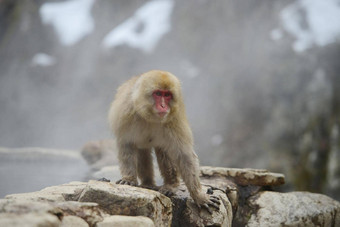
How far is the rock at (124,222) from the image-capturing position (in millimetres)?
2302

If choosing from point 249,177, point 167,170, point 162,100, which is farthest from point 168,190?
point 249,177

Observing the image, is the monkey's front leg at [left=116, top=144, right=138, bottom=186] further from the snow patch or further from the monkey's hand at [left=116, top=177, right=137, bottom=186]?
the snow patch

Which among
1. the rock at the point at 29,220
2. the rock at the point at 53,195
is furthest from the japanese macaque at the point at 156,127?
the rock at the point at 29,220

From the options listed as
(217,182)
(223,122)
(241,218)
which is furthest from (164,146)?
(223,122)

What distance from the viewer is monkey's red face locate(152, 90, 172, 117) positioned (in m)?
2.96

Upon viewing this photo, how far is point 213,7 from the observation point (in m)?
14.8

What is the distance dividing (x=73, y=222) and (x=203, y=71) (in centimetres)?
1225

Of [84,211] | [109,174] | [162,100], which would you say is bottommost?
[84,211]

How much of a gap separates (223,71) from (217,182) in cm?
935

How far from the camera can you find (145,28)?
52.5 ft

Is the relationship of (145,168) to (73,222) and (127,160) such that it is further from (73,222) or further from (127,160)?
(73,222)

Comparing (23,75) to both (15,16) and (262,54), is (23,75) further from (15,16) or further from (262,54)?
(262,54)

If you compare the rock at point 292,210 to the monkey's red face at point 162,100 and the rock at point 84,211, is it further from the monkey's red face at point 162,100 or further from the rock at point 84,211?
the rock at point 84,211

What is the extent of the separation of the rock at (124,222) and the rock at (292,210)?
2221mm
